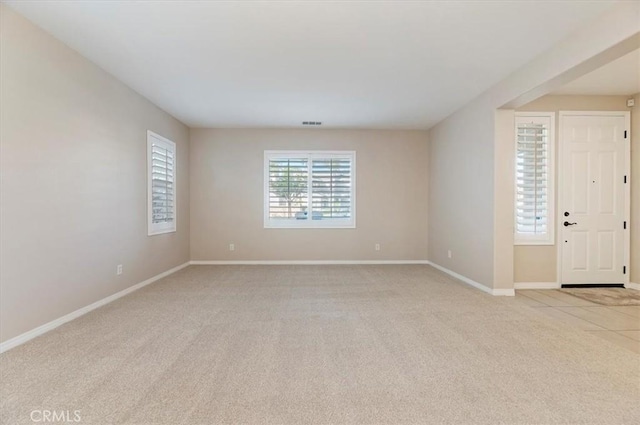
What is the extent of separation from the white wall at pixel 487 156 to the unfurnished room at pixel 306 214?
34 mm

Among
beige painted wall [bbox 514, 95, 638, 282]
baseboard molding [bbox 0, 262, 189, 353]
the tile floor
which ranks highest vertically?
beige painted wall [bbox 514, 95, 638, 282]

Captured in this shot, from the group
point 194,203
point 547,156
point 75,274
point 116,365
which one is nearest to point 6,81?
point 75,274

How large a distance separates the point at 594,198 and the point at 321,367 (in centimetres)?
484

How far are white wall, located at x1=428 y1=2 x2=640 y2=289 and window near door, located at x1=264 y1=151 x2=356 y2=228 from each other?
1.76 metres

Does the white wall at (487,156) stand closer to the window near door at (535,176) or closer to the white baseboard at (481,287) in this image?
the white baseboard at (481,287)

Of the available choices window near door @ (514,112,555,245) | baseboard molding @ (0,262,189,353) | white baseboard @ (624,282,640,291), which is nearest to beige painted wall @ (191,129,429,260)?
baseboard molding @ (0,262,189,353)

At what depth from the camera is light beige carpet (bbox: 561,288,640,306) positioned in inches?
163

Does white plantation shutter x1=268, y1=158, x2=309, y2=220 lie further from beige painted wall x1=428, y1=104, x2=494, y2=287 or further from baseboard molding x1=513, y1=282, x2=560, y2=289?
baseboard molding x1=513, y1=282, x2=560, y2=289

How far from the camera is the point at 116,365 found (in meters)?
2.40

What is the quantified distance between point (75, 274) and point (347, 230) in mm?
4629

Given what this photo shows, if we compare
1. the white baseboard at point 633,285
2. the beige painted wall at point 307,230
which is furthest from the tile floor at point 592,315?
the beige painted wall at point 307,230

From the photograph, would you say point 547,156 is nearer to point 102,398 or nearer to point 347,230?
point 347,230

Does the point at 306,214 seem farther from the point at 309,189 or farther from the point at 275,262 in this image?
the point at 275,262

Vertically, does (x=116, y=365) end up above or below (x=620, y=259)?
below
